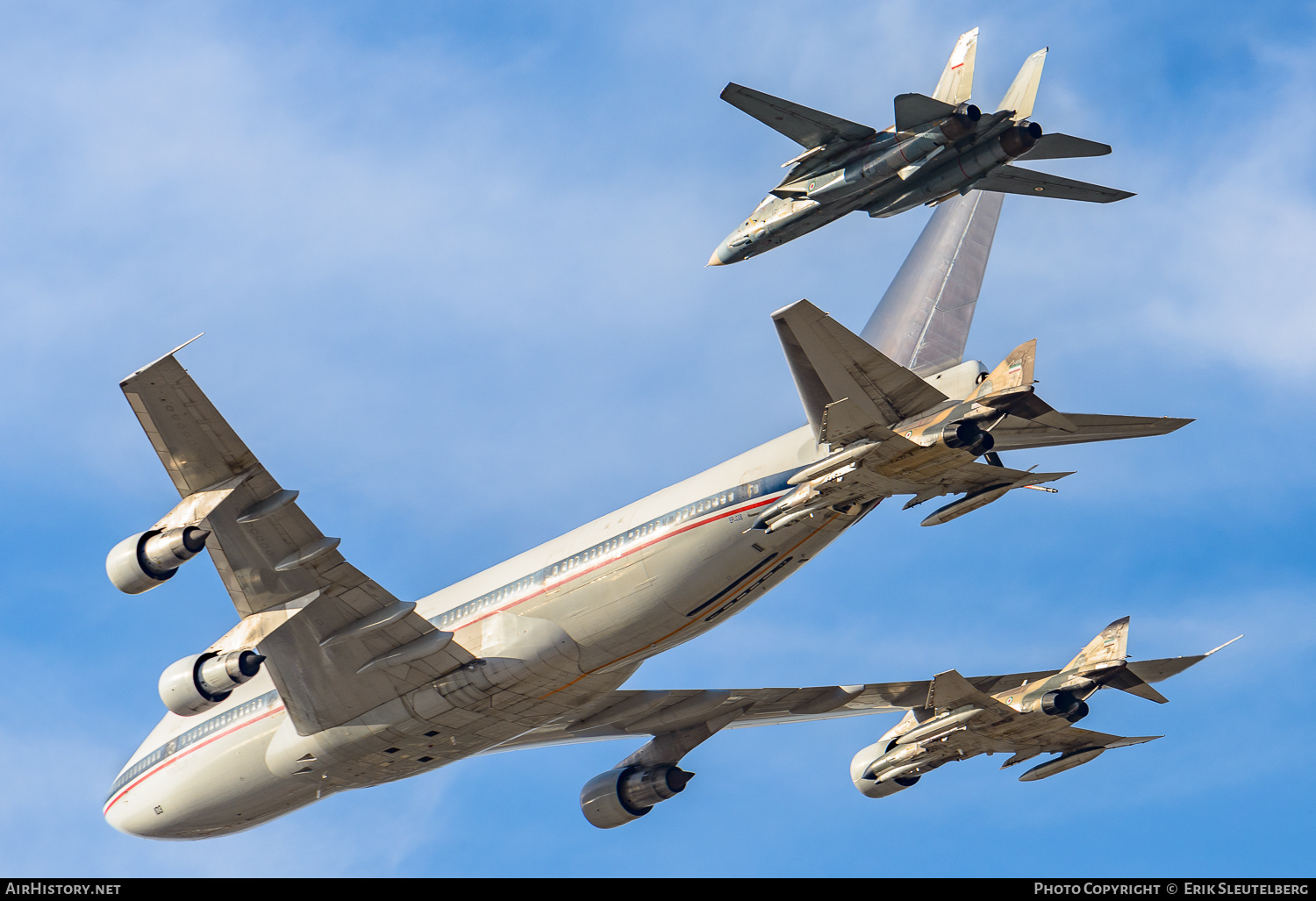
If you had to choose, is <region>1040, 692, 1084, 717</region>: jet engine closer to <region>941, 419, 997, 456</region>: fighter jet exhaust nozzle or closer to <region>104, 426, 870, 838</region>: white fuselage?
<region>104, 426, 870, 838</region>: white fuselage

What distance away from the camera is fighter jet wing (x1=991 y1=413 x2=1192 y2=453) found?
24750 millimetres

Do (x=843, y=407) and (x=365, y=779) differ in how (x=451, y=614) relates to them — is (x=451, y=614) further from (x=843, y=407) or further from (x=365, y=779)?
(x=843, y=407)

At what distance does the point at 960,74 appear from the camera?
109 feet

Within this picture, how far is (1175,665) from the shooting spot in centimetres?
3153

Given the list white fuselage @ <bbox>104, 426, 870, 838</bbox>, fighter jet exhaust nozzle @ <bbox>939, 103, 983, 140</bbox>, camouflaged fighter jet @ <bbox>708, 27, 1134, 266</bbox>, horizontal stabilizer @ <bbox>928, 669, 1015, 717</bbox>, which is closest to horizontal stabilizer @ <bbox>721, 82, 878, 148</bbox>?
camouflaged fighter jet @ <bbox>708, 27, 1134, 266</bbox>

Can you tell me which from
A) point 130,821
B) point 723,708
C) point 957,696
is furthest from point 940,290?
point 130,821

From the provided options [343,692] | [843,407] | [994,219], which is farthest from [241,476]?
[994,219]

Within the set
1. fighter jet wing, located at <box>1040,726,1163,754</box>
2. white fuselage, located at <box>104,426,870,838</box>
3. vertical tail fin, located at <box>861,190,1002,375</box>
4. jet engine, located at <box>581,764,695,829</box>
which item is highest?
vertical tail fin, located at <box>861,190,1002,375</box>

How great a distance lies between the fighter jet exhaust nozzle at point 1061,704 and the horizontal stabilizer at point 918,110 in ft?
43.7

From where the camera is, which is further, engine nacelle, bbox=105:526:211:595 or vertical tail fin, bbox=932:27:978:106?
vertical tail fin, bbox=932:27:978:106

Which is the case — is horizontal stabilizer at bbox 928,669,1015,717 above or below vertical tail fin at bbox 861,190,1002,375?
below

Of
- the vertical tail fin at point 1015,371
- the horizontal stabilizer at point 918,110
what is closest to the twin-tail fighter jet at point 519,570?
the vertical tail fin at point 1015,371

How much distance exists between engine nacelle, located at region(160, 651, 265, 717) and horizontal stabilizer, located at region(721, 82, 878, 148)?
1610 cm
